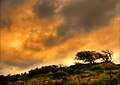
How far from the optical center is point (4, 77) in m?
93.6

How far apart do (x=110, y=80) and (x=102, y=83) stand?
101 inches

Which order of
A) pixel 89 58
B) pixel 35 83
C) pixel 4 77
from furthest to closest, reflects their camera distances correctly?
pixel 89 58 < pixel 4 77 < pixel 35 83

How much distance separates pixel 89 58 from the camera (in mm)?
127312

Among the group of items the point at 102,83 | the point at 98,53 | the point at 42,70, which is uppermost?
the point at 98,53

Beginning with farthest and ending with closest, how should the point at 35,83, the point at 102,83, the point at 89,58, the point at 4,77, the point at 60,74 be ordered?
1. the point at 89,58
2. the point at 4,77
3. the point at 60,74
4. the point at 35,83
5. the point at 102,83

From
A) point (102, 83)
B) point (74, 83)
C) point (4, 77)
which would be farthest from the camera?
point (4, 77)

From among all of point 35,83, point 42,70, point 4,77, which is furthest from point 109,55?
point 35,83

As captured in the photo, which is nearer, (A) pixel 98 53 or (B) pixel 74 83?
(B) pixel 74 83

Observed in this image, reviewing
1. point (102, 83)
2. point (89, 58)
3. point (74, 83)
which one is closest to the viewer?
point (102, 83)

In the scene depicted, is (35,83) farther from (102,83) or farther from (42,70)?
(42,70)

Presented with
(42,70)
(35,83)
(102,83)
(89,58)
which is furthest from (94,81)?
(89,58)

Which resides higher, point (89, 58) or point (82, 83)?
point (89, 58)

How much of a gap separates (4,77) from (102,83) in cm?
4196

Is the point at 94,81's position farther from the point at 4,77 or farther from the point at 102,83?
the point at 4,77
